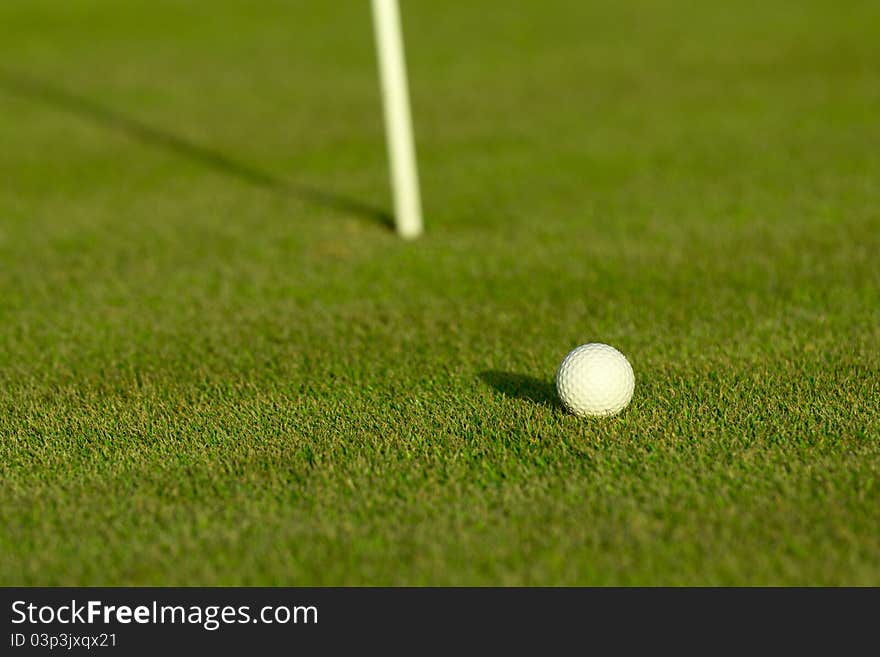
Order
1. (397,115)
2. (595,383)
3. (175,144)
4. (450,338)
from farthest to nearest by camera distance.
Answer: (175,144)
(397,115)
(450,338)
(595,383)

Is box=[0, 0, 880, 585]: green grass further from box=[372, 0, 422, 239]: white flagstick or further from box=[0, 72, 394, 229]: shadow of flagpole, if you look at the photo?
box=[372, 0, 422, 239]: white flagstick

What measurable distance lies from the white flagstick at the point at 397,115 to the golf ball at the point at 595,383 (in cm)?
351

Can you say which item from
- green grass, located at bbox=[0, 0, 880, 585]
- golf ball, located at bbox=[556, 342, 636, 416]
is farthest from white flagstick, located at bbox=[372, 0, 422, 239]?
golf ball, located at bbox=[556, 342, 636, 416]

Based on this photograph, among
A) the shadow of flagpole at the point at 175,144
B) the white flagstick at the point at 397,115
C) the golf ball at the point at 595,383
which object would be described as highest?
the shadow of flagpole at the point at 175,144

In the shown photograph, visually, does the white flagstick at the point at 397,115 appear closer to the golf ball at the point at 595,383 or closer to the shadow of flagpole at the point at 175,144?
the shadow of flagpole at the point at 175,144

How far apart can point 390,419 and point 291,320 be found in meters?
1.76

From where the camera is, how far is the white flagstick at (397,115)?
7.22 meters

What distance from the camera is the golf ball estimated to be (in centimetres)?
436

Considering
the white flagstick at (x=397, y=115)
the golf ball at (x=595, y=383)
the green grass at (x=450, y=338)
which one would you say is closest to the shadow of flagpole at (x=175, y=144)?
the green grass at (x=450, y=338)

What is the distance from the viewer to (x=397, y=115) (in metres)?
7.54

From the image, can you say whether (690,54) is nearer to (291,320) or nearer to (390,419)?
(291,320)

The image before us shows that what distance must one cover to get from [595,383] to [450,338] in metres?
1.51

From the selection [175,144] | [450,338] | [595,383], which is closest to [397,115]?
[450,338]

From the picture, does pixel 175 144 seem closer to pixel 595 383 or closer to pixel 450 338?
pixel 450 338
